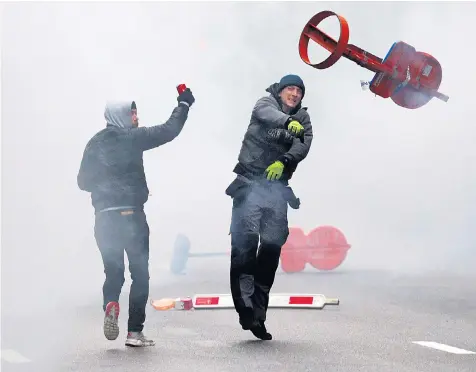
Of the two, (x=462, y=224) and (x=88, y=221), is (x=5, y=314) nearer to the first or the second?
(x=88, y=221)

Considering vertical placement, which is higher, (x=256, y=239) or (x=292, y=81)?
(x=292, y=81)

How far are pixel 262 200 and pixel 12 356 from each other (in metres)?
1.93

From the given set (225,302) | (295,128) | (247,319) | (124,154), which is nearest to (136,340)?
(247,319)

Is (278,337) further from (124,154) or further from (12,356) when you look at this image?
(12,356)

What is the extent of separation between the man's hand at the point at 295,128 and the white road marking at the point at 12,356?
2.25 metres

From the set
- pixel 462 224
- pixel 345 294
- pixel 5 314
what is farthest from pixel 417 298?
pixel 462 224

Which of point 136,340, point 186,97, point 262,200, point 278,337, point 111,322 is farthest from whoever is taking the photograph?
point 278,337

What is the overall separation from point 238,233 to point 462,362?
5.99ft

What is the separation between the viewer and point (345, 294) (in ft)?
40.8

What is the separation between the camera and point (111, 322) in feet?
26.3

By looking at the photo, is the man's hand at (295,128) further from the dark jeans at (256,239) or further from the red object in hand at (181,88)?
the red object in hand at (181,88)

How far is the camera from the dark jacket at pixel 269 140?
328 inches

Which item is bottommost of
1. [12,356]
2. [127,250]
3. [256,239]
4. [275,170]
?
[12,356]

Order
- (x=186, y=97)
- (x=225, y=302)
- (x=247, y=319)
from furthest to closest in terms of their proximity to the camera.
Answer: (x=225, y=302) < (x=247, y=319) < (x=186, y=97)
